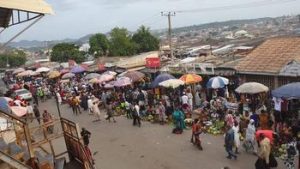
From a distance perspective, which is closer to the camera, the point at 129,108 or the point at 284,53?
the point at 284,53

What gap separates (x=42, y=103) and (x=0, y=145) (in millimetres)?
24365

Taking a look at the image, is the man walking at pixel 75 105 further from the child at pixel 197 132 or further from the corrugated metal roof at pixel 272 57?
the child at pixel 197 132

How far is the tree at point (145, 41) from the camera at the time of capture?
62.4 m

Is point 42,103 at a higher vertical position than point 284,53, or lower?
lower

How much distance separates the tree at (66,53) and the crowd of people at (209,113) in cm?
3831

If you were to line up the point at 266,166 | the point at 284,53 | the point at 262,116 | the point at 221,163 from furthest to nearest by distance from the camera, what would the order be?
the point at 284,53, the point at 262,116, the point at 221,163, the point at 266,166

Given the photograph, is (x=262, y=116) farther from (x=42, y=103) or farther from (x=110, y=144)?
(x=42, y=103)

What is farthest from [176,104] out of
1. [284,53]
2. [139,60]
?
[139,60]

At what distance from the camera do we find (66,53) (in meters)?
70.4

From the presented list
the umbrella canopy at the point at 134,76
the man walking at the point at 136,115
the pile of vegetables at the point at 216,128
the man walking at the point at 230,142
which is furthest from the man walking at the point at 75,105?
the man walking at the point at 230,142

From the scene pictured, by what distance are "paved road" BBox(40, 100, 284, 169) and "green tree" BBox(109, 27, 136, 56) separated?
40.1 meters

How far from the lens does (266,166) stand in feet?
36.8

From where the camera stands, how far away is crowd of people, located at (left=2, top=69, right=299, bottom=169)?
507 inches

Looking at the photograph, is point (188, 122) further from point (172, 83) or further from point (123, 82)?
point (123, 82)
